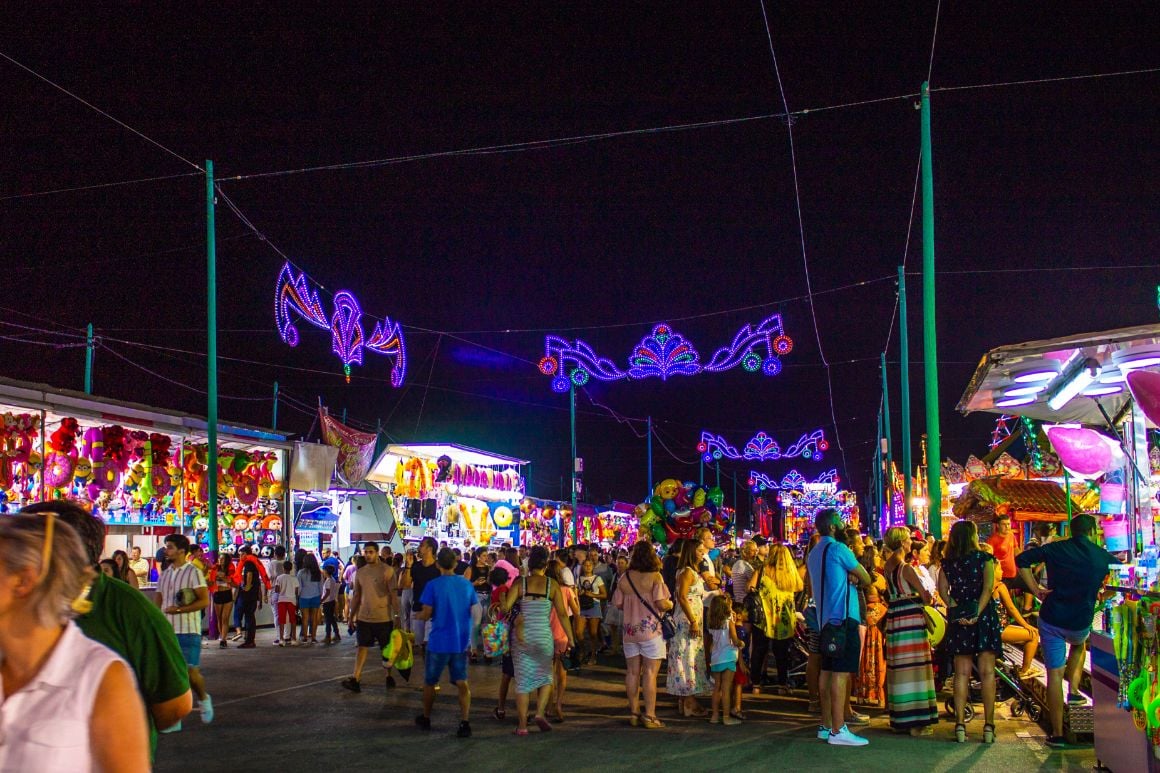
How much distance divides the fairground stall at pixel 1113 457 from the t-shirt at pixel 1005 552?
6.39ft

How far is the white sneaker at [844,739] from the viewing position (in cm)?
909

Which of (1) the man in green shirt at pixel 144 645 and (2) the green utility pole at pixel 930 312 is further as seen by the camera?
(2) the green utility pole at pixel 930 312

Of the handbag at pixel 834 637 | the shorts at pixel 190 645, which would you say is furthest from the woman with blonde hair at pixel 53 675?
the shorts at pixel 190 645

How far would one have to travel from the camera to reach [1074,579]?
876cm

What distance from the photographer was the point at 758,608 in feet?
41.3

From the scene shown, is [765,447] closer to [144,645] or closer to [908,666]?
[908,666]

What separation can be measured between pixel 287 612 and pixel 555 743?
1184 cm

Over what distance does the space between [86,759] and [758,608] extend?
10608mm

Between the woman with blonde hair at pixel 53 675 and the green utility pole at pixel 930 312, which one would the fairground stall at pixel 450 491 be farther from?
the woman with blonde hair at pixel 53 675

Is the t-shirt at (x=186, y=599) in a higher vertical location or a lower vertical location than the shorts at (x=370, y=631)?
higher

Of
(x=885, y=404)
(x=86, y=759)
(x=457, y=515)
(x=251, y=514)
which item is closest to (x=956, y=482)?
(x=885, y=404)

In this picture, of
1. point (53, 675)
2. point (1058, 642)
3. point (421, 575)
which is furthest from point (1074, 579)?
point (53, 675)

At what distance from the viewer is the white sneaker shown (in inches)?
358

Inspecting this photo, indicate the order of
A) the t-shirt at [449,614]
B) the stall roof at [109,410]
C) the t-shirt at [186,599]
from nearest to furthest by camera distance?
the t-shirt at [186,599], the t-shirt at [449,614], the stall roof at [109,410]
